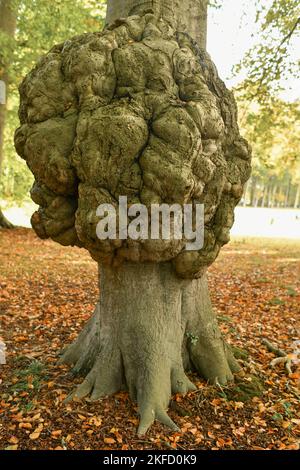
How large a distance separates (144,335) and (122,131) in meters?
2.02

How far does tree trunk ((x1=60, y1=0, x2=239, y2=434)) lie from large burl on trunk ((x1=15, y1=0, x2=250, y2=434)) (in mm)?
11

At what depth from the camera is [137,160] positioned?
334 centimetres

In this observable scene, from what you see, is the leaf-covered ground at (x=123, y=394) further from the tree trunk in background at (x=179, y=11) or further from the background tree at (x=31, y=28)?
the background tree at (x=31, y=28)

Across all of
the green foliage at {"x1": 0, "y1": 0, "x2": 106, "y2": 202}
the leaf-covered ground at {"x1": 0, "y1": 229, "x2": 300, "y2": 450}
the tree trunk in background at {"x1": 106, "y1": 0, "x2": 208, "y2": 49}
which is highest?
the green foliage at {"x1": 0, "y1": 0, "x2": 106, "y2": 202}

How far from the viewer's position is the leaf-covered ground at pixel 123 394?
3.49m

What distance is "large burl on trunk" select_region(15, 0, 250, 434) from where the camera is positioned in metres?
3.28

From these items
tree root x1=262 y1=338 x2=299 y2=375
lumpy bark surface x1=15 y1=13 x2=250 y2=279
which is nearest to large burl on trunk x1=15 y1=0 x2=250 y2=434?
lumpy bark surface x1=15 y1=13 x2=250 y2=279

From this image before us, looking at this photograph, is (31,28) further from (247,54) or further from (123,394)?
(123,394)

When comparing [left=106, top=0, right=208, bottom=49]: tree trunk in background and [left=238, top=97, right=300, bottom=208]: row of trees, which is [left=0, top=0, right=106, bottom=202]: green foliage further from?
[left=106, top=0, right=208, bottom=49]: tree trunk in background

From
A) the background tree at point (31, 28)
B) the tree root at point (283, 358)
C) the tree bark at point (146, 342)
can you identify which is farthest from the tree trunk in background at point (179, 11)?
the background tree at point (31, 28)

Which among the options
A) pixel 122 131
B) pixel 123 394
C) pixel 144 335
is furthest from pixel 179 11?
pixel 123 394

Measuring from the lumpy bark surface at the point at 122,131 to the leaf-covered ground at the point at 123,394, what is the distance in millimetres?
1514

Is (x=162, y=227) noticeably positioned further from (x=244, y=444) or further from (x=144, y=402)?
(x=244, y=444)

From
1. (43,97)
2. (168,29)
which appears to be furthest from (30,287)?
(168,29)
